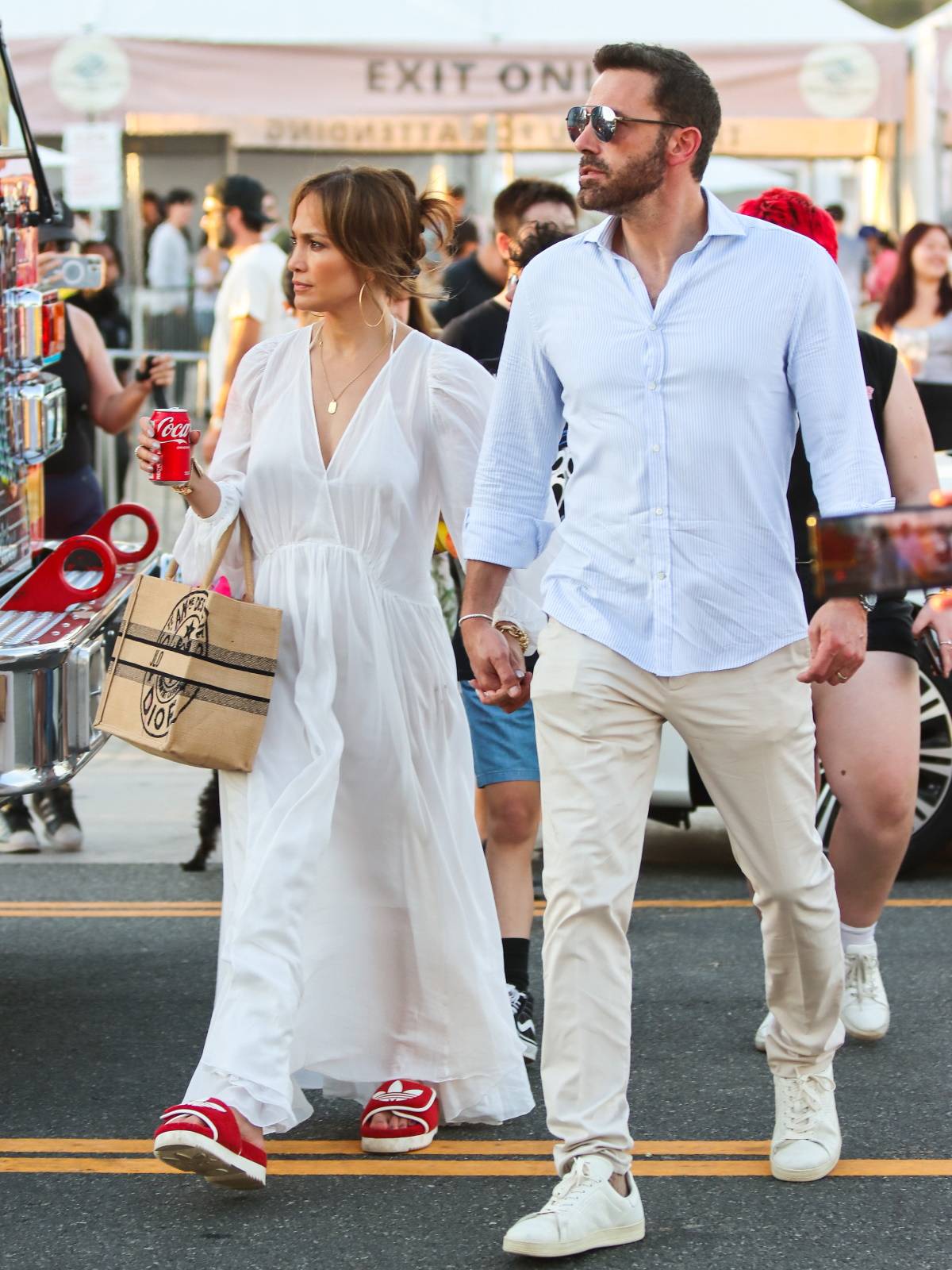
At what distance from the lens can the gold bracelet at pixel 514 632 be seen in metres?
3.90

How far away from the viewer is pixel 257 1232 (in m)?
3.62

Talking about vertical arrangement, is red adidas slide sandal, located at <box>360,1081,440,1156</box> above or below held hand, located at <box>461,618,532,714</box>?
below

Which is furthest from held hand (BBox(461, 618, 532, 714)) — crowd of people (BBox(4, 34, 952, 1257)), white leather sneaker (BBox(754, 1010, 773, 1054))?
white leather sneaker (BBox(754, 1010, 773, 1054))

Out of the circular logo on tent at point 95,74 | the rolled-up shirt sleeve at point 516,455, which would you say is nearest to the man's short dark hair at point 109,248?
the circular logo on tent at point 95,74

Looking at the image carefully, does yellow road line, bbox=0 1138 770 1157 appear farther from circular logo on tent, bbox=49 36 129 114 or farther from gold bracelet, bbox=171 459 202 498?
circular logo on tent, bbox=49 36 129 114

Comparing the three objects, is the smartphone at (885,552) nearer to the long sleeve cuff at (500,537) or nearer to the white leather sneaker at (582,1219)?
the long sleeve cuff at (500,537)

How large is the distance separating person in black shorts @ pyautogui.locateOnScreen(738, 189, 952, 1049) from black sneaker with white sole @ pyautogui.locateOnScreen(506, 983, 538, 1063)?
54 centimetres

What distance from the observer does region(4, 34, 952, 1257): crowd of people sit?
3492 millimetres

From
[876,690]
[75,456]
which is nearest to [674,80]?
[876,690]

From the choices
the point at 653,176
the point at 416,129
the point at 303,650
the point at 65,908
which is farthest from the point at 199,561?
the point at 416,129

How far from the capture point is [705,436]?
347cm

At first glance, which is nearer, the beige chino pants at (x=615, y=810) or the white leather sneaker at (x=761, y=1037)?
the beige chino pants at (x=615, y=810)

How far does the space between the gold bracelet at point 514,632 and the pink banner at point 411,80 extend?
7.64 m

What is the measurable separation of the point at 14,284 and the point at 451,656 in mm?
1679
